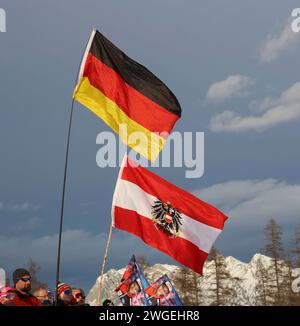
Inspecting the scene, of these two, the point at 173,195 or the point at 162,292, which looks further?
the point at 162,292

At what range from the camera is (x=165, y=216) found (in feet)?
49.0

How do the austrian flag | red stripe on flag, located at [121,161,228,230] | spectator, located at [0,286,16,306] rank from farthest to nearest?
red stripe on flag, located at [121,161,228,230]
the austrian flag
spectator, located at [0,286,16,306]

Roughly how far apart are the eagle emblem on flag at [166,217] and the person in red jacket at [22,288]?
21.1 feet

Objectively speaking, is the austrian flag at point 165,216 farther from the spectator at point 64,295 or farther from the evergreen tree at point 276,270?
the evergreen tree at point 276,270

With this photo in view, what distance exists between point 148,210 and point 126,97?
3147 millimetres

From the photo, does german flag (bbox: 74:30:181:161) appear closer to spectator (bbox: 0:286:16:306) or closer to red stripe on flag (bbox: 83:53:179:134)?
red stripe on flag (bbox: 83:53:179:134)

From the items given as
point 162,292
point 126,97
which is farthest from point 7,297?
point 162,292

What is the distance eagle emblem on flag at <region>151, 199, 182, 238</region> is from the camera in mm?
14812

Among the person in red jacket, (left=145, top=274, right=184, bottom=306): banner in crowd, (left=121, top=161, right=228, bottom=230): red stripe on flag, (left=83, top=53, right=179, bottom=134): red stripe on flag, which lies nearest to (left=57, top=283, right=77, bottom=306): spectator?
the person in red jacket

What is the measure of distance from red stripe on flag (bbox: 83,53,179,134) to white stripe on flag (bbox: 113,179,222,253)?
6.06 feet

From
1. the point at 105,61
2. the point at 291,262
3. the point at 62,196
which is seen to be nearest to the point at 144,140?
the point at 105,61

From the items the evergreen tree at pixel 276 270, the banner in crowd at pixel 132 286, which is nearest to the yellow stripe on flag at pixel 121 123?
the banner in crowd at pixel 132 286

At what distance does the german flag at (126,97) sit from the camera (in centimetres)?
1506

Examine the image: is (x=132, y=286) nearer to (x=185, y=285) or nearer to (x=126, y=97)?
(x=126, y=97)
